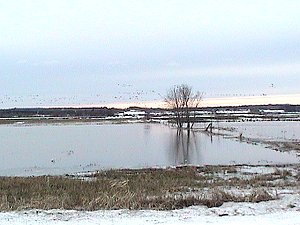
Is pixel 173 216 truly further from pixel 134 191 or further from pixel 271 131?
pixel 271 131

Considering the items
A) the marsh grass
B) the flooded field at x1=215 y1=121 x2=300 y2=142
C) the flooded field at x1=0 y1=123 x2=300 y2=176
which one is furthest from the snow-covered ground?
the flooded field at x1=215 y1=121 x2=300 y2=142

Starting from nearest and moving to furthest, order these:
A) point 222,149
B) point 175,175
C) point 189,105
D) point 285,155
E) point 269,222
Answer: point 269,222 < point 175,175 < point 285,155 < point 222,149 < point 189,105

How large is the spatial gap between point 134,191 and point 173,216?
262 inches

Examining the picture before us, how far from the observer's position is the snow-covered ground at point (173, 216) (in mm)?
8148

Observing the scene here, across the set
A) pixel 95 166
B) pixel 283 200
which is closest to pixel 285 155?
pixel 95 166

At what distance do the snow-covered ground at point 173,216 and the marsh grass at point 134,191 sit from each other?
0.86 m

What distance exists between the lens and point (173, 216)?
28.5 ft

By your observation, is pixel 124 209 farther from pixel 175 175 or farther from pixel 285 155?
pixel 285 155

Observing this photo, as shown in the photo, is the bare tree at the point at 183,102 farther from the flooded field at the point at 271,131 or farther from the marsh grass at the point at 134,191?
the marsh grass at the point at 134,191

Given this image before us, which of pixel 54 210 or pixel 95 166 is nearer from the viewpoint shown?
pixel 54 210

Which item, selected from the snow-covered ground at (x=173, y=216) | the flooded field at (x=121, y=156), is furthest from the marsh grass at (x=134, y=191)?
the flooded field at (x=121, y=156)

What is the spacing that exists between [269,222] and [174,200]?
299 centimetres

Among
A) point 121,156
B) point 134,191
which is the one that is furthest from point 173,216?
point 121,156

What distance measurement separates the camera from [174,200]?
35.0 ft
